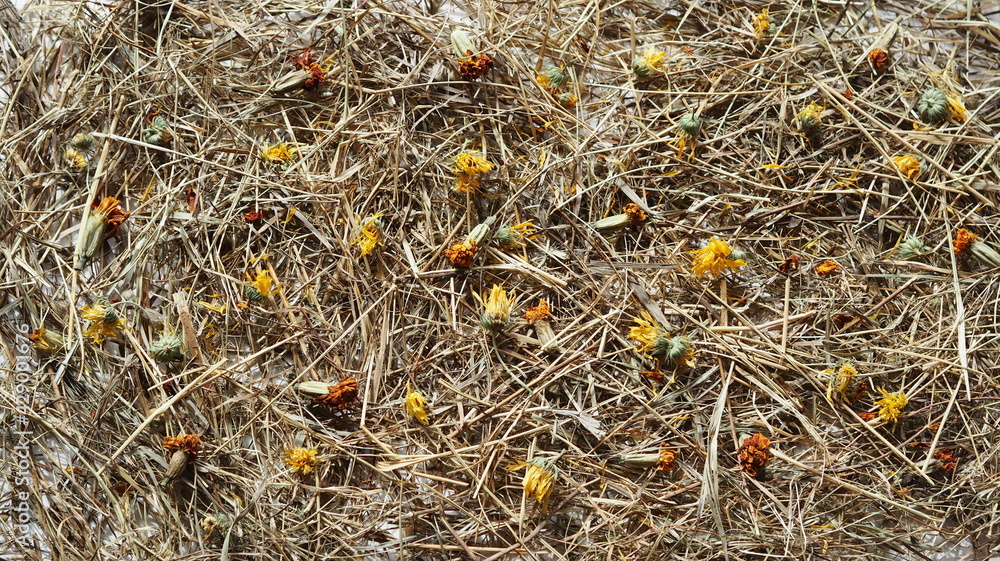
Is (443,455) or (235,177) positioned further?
(235,177)

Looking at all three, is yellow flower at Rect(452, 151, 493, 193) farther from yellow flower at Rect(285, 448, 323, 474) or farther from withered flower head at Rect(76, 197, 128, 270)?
withered flower head at Rect(76, 197, 128, 270)

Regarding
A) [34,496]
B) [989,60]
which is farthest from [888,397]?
[34,496]

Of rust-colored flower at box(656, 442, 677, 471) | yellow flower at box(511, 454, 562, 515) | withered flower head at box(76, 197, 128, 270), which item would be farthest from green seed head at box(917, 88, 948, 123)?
withered flower head at box(76, 197, 128, 270)

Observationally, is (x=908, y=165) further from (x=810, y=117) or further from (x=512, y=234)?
(x=512, y=234)

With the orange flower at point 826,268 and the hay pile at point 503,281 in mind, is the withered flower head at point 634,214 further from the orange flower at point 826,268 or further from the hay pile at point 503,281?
the orange flower at point 826,268

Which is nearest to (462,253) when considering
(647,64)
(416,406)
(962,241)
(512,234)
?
(512,234)

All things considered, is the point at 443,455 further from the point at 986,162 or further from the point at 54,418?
the point at 986,162

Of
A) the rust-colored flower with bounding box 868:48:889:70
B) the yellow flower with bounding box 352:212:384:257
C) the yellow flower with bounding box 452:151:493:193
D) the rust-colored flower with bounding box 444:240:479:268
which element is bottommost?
the rust-colored flower with bounding box 444:240:479:268
